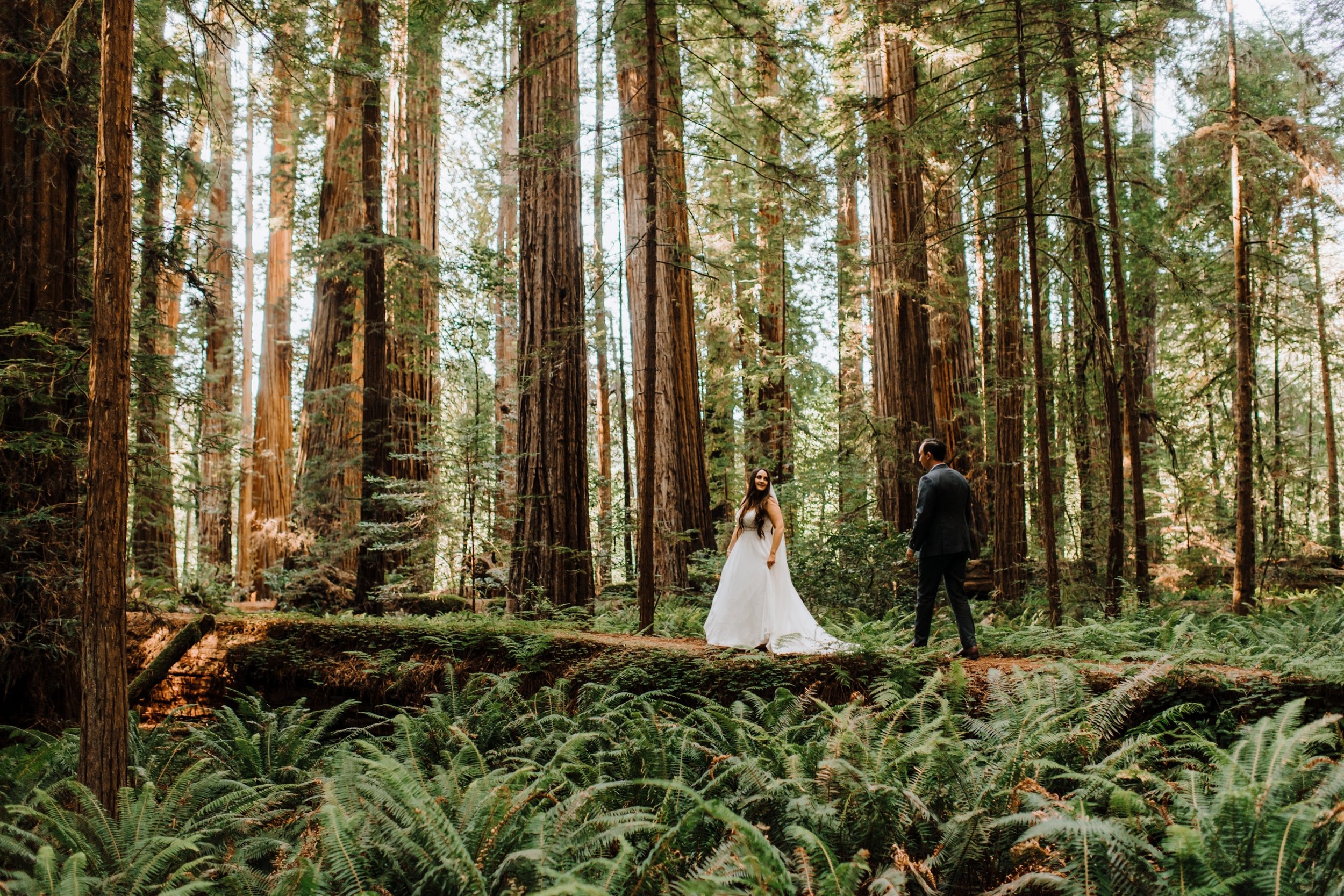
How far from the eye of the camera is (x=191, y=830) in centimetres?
456

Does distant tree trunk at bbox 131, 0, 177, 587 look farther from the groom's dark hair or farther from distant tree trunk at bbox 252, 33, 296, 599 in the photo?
the groom's dark hair

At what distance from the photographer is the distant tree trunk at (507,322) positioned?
35.3ft

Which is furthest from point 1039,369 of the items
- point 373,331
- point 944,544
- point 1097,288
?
point 373,331

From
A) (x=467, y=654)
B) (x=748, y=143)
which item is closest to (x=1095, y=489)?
(x=748, y=143)

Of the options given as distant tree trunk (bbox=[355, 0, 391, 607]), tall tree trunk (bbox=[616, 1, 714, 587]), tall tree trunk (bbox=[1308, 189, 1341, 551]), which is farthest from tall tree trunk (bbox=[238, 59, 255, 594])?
tall tree trunk (bbox=[1308, 189, 1341, 551])

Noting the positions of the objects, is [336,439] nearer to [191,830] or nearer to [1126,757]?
[191,830]

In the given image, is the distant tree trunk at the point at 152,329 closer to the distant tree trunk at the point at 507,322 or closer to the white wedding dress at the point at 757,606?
the distant tree trunk at the point at 507,322

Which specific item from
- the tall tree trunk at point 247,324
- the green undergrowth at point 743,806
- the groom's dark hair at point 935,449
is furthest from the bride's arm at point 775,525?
the tall tree trunk at point 247,324

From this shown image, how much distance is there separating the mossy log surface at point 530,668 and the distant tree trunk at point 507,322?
263 cm

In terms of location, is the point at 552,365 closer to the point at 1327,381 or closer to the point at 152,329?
the point at 152,329

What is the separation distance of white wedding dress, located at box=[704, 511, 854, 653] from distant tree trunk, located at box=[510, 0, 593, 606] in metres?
2.60

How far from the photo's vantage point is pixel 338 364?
515 inches

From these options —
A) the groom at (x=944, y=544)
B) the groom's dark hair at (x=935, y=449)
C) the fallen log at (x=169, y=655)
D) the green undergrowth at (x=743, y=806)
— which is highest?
the groom's dark hair at (x=935, y=449)

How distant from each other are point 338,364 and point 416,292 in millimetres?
1953
